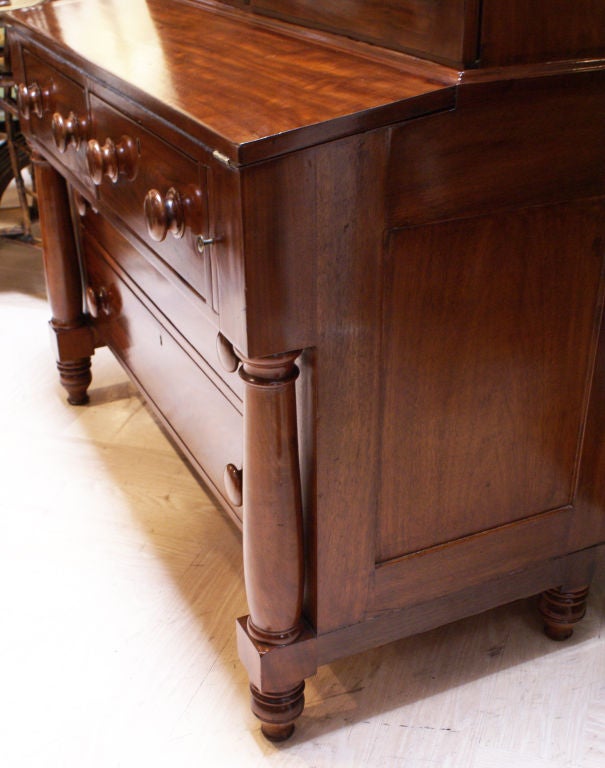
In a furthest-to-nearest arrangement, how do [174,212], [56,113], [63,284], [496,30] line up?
[63,284]
[56,113]
[174,212]
[496,30]

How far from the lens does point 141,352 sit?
6.31 feet

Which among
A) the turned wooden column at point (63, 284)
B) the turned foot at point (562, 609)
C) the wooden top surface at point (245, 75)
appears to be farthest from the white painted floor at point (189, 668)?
the wooden top surface at point (245, 75)

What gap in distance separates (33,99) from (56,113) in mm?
243

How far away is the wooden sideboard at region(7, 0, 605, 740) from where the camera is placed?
1076mm

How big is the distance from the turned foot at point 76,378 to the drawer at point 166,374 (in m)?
0.12

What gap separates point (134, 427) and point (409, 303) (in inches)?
49.2

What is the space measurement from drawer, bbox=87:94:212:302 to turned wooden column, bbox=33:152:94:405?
0.66 m

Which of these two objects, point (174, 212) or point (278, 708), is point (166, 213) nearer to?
point (174, 212)

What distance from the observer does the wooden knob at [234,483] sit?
140 centimetres

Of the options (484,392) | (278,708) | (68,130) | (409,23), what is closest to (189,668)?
(278,708)

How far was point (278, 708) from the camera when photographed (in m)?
1.41

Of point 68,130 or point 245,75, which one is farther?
point 68,130

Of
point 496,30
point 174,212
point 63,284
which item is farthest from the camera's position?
point 63,284

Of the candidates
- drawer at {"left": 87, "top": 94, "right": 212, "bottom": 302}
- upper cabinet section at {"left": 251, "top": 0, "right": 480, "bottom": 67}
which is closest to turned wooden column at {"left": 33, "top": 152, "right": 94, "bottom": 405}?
drawer at {"left": 87, "top": 94, "right": 212, "bottom": 302}
